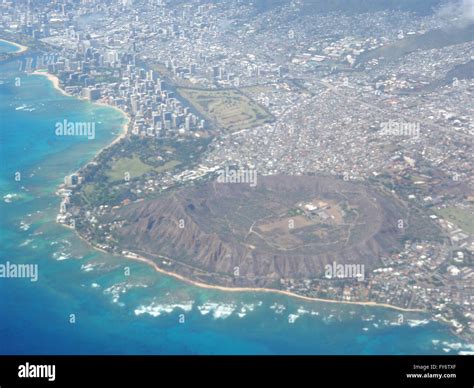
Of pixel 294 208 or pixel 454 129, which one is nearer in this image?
pixel 294 208

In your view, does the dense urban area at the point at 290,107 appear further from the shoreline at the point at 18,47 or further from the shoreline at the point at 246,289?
the shoreline at the point at 18,47

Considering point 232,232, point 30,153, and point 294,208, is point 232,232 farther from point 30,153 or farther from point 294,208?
point 30,153

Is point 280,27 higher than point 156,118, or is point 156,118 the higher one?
point 280,27

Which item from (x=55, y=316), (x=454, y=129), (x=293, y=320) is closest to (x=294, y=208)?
(x=293, y=320)

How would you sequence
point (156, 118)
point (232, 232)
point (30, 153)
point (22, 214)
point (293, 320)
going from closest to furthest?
point (293, 320), point (232, 232), point (22, 214), point (30, 153), point (156, 118)

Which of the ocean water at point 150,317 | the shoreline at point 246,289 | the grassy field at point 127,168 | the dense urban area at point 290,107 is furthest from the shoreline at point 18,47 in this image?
the shoreline at point 246,289

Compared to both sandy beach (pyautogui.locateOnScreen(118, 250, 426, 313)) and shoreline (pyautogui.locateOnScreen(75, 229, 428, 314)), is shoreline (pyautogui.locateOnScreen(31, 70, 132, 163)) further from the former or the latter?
sandy beach (pyautogui.locateOnScreen(118, 250, 426, 313))
